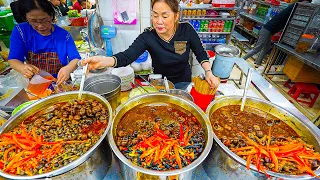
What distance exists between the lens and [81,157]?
2.83 ft

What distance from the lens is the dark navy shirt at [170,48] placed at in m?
2.16

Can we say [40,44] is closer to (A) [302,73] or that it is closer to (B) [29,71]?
(B) [29,71]

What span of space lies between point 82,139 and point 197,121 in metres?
0.80

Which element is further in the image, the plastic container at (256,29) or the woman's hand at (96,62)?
the plastic container at (256,29)

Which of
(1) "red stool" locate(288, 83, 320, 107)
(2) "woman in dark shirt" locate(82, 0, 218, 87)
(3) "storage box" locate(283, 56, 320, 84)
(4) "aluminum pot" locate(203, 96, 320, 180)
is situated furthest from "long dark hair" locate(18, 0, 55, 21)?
(1) "red stool" locate(288, 83, 320, 107)

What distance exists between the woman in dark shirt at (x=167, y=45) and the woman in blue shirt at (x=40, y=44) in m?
0.85

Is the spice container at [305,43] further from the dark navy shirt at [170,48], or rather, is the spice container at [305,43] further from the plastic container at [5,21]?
the plastic container at [5,21]

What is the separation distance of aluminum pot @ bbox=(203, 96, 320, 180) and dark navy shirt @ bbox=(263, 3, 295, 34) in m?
5.67

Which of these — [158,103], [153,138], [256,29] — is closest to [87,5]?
[158,103]

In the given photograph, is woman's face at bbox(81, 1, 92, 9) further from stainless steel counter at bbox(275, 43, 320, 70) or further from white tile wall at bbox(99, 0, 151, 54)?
stainless steel counter at bbox(275, 43, 320, 70)

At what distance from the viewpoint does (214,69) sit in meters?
4.60

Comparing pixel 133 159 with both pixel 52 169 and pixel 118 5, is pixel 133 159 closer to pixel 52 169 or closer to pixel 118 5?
pixel 52 169

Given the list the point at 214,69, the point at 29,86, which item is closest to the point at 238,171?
the point at 29,86

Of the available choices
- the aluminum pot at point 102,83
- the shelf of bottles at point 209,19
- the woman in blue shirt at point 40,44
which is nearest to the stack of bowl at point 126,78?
the aluminum pot at point 102,83
